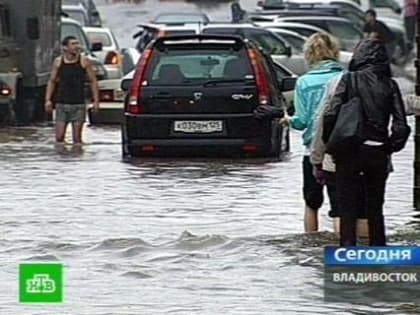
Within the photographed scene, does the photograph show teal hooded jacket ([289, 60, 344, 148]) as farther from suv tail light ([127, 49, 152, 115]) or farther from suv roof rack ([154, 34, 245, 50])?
suv roof rack ([154, 34, 245, 50])

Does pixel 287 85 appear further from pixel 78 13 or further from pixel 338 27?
pixel 338 27

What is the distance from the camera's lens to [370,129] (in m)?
11.6

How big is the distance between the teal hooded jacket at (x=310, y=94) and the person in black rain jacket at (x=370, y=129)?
0.95 metres

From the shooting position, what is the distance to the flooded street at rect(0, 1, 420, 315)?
35.3ft

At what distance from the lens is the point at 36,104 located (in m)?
28.3

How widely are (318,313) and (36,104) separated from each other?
18477 millimetres

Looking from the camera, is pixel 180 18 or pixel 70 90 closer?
pixel 70 90

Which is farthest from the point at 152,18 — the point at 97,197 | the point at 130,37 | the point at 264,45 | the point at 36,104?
the point at 97,197

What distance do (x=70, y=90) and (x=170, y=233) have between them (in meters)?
9.36

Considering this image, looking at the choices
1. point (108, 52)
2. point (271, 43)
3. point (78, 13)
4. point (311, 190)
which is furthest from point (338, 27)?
point (311, 190)

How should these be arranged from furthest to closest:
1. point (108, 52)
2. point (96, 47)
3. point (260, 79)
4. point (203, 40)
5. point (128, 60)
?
point (108, 52)
point (128, 60)
point (96, 47)
point (203, 40)
point (260, 79)

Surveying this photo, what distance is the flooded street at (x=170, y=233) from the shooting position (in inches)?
424

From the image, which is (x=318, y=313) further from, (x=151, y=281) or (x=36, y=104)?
(x=36, y=104)
